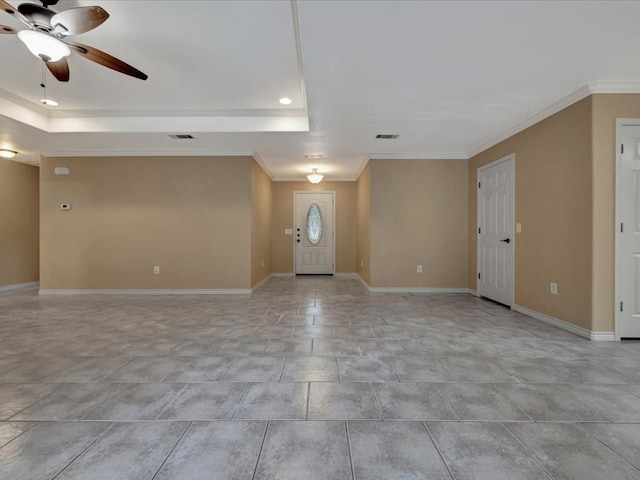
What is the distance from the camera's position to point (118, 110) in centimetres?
438

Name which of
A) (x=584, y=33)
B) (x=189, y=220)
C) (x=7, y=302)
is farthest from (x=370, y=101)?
(x=7, y=302)

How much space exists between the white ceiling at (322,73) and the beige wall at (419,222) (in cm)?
59

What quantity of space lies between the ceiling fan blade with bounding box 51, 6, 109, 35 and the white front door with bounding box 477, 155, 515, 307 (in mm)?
4702

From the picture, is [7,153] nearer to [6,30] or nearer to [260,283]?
[6,30]

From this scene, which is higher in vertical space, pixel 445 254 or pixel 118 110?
pixel 118 110

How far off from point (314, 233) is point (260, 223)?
77.3 inches

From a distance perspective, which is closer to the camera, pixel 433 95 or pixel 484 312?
pixel 433 95

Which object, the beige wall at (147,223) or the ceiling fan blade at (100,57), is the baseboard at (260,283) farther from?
the ceiling fan blade at (100,57)

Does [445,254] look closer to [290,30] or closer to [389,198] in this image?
[389,198]

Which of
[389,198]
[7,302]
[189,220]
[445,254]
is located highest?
[389,198]

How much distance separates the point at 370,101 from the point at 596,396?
10.3 ft

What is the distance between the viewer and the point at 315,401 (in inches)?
76.2

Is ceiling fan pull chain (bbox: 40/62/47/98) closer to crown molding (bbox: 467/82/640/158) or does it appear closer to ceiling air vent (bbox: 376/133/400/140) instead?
ceiling air vent (bbox: 376/133/400/140)

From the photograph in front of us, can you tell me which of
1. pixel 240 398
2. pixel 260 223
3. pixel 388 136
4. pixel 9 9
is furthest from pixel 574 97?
pixel 260 223
